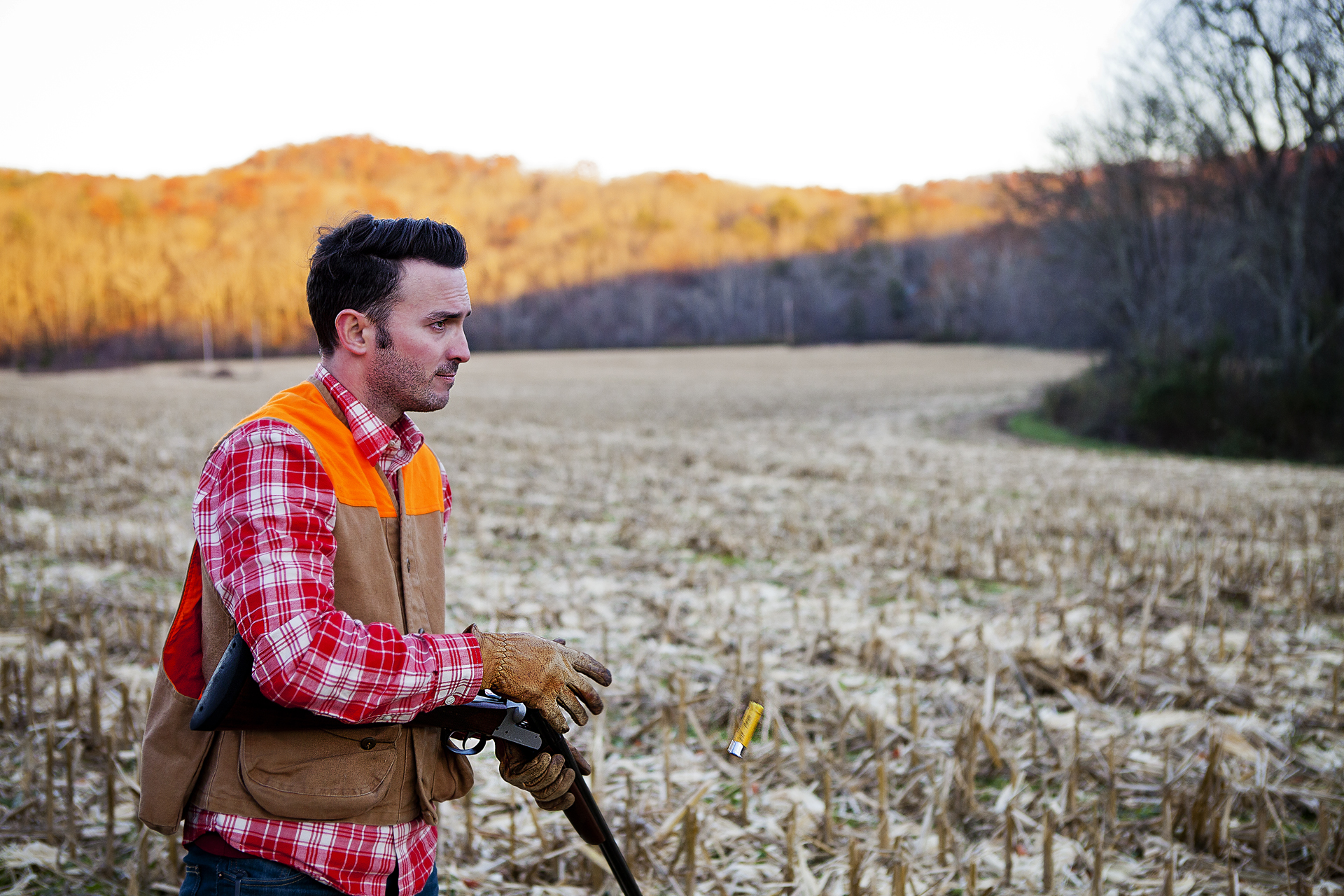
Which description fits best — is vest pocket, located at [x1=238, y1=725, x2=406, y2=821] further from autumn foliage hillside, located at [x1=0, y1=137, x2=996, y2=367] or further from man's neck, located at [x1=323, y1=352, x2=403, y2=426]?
autumn foliage hillside, located at [x1=0, y1=137, x2=996, y2=367]

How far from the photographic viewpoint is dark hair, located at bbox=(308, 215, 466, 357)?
6.19ft

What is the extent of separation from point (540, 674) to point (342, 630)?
446mm

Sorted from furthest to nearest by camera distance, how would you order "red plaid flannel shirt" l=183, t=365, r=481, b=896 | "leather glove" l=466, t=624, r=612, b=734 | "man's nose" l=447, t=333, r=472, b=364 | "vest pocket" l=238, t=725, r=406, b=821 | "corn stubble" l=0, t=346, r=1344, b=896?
"corn stubble" l=0, t=346, r=1344, b=896
"man's nose" l=447, t=333, r=472, b=364
"leather glove" l=466, t=624, r=612, b=734
"vest pocket" l=238, t=725, r=406, b=821
"red plaid flannel shirt" l=183, t=365, r=481, b=896

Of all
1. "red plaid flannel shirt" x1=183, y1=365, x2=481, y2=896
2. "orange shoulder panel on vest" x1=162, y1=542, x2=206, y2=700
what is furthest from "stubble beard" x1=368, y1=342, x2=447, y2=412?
"orange shoulder panel on vest" x1=162, y1=542, x2=206, y2=700

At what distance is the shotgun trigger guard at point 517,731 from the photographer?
1.97 meters

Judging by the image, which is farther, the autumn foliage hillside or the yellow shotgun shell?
the autumn foliage hillside

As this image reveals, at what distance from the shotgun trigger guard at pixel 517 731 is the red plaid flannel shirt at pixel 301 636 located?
0.18m

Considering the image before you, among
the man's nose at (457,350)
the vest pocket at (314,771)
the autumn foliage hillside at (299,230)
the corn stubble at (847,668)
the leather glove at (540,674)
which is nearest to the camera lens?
the vest pocket at (314,771)

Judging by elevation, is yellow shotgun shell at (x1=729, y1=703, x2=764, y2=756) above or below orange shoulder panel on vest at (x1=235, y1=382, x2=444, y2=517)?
below

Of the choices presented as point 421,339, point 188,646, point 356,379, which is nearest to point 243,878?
point 188,646

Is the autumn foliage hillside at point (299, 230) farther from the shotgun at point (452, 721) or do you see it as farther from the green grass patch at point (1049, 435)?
the shotgun at point (452, 721)

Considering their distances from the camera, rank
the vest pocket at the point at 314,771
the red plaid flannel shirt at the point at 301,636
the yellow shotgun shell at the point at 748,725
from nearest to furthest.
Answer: the red plaid flannel shirt at the point at 301,636
the vest pocket at the point at 314,771
the yellow shotgun shell at the point at 748,725

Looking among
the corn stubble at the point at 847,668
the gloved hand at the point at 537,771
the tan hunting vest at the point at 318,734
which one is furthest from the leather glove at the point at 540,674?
the corn stubble at the point at 847,668

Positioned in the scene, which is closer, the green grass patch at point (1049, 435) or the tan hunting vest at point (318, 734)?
the tan hunting vest at point (318, 734)
